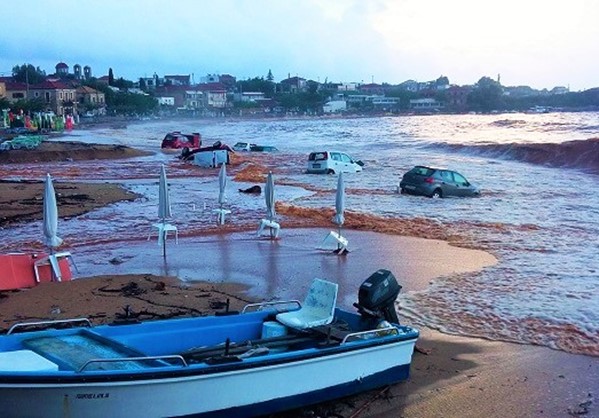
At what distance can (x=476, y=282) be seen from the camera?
13945mm

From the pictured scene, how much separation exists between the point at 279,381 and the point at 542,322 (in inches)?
230

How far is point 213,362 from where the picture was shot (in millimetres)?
6793

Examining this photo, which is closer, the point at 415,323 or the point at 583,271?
the point at 415,323

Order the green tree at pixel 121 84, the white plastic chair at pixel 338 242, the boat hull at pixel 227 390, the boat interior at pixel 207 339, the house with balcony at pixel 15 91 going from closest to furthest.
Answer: the boat hull at pixel 227 390, the boat interior at pixel 207 339, the white plastic chair at pixel 338 242, the house with balcony at pixel 15 91, the green tree at pixel 121 84

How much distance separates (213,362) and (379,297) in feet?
9.19

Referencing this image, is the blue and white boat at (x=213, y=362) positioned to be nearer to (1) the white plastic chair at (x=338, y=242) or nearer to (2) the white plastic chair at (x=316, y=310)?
(2) the white plastic chair at (x=316, y=310)

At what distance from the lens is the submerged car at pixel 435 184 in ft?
97.0

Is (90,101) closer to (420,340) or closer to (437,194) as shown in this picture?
(437,194)

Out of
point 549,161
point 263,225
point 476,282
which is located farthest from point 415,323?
point 549,161

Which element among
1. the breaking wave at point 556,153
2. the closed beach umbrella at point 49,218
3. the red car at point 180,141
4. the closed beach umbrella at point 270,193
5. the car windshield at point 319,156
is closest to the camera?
the closed beach umbrella at point 49,218

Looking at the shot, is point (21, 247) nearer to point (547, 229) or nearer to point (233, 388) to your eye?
point (233, 388)

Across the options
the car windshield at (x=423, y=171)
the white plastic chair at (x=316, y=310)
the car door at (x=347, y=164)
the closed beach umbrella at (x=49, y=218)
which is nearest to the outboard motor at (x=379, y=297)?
the white plastic chair at (x=316, y=310)

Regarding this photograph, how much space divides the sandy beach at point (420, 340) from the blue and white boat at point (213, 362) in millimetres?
514

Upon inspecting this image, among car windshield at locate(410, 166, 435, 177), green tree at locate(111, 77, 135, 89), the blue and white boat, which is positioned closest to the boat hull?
the blue and white boat
